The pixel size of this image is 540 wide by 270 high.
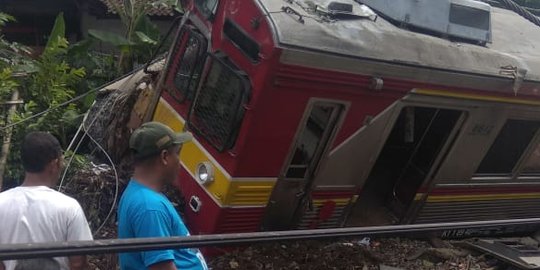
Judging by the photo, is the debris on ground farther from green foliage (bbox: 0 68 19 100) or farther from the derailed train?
green foliage (bbox: 0 68 19 100)

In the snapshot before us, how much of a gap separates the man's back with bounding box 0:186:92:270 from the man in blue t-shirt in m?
0.20

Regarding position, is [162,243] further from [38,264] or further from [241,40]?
[241,40]

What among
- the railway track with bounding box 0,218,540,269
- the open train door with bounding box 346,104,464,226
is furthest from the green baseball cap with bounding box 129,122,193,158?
the open train door with bounding box 346,104,464,226

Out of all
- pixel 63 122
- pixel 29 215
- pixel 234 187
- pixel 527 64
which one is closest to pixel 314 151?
pixel 234 187

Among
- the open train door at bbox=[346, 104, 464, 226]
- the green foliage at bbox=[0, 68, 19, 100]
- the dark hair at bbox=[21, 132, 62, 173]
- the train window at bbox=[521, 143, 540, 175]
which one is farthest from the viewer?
the green foliage at bbox=[0, 68, 19, 100]

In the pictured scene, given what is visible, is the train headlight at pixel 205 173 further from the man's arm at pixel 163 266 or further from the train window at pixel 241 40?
the man's arm at pixel 163 266

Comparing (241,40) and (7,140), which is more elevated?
(241,40)

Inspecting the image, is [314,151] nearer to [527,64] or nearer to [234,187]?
[234,187]

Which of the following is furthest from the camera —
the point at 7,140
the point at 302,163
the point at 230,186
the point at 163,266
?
the point at 7,140

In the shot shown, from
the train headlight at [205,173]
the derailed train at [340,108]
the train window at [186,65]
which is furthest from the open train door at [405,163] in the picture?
Result: the train window at [186,65]

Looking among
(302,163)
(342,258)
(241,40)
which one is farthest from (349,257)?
(241,40)

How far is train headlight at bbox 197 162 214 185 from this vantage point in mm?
4977

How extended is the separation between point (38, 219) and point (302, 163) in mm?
2767

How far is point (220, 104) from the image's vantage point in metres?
4.99
